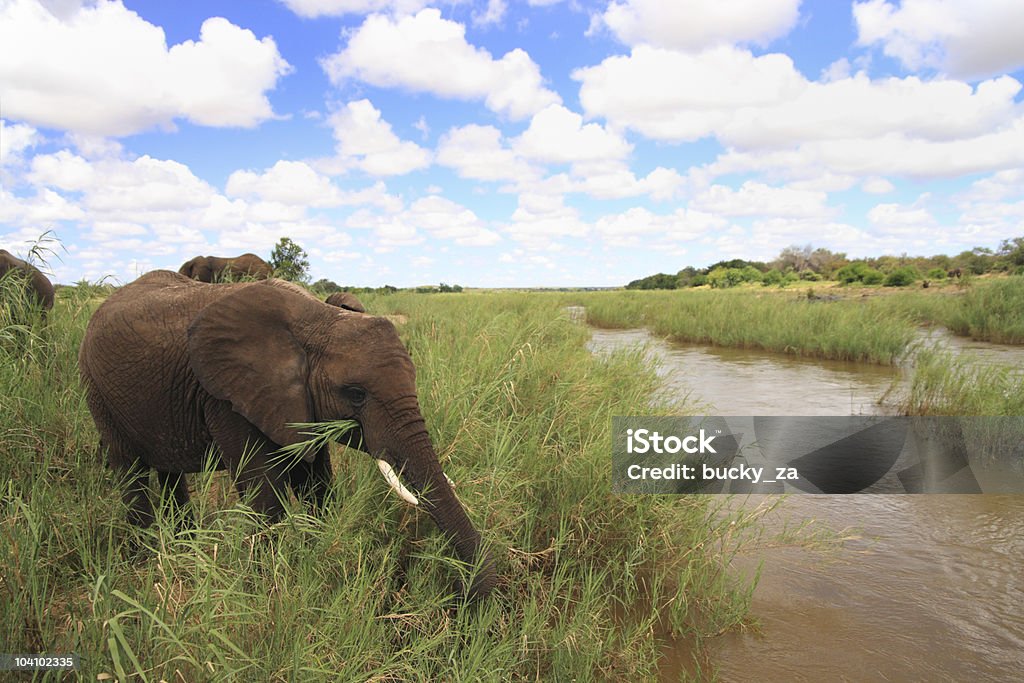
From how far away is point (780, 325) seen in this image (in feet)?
42.0

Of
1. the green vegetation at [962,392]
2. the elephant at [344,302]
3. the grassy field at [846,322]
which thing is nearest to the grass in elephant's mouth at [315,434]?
the elephant at [344,302]

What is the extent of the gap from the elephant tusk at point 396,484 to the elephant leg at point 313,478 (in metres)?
0.50

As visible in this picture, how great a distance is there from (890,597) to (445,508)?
9.47ft

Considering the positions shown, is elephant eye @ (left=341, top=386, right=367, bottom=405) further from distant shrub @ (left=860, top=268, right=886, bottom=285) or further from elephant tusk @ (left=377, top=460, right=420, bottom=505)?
distant shrub @ (left=860, top=268, right=886, bottom=285)

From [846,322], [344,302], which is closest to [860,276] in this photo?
[846,322]

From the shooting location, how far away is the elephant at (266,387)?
264 cm

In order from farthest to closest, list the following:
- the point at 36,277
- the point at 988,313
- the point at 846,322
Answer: the point at 988,313 → the point at 846,322 → the point at 36,277

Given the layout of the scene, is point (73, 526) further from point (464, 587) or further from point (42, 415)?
point (464, 587)

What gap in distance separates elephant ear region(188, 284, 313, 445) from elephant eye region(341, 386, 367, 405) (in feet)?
0.62

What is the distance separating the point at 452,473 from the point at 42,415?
2.40 m

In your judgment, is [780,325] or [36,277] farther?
[780,325]

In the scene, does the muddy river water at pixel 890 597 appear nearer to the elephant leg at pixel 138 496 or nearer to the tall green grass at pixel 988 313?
the elephant leg at pixel 138 496

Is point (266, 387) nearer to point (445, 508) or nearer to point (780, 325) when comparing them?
point (445, 508)

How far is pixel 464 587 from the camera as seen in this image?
8.34 feet
